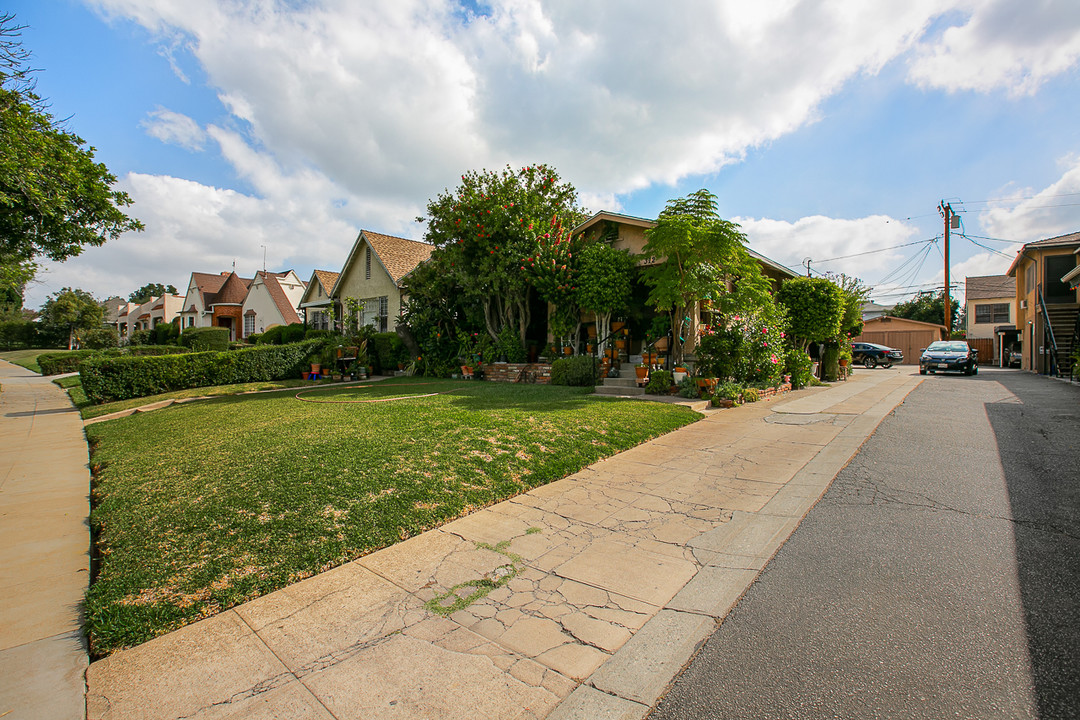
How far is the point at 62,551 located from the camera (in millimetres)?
3867

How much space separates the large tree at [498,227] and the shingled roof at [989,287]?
1538 inches

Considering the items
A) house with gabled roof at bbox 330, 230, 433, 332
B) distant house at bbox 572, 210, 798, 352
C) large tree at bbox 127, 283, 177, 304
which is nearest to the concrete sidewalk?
distant house at bbox 572, 210, 798, 352

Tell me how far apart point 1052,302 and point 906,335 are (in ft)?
53.0

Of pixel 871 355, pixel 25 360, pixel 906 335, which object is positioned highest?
pixel 906 335

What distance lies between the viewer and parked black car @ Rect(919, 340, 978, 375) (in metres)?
20.9

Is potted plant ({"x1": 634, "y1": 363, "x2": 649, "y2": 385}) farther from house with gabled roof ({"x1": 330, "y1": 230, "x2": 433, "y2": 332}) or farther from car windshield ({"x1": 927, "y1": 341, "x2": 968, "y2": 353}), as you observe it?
car windshield ({"x1": 927, "y1": 341, "x2": 968, "y2": 353})

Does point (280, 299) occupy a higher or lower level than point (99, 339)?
higher

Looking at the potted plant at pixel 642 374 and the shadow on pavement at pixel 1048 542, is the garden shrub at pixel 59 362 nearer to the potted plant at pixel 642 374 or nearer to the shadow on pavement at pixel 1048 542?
the potted plant at pixel 642 374

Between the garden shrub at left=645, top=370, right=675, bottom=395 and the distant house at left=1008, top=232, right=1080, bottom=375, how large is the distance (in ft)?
54.7

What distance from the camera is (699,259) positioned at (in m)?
11.2

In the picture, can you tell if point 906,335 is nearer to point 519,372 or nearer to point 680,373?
point 680,373

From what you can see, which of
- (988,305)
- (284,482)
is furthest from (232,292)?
(988,305)

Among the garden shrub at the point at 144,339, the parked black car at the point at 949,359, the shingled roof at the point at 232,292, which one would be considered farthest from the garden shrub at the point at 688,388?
the garden shrub at the point at 144,339

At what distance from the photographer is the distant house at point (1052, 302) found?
19.1 meters
